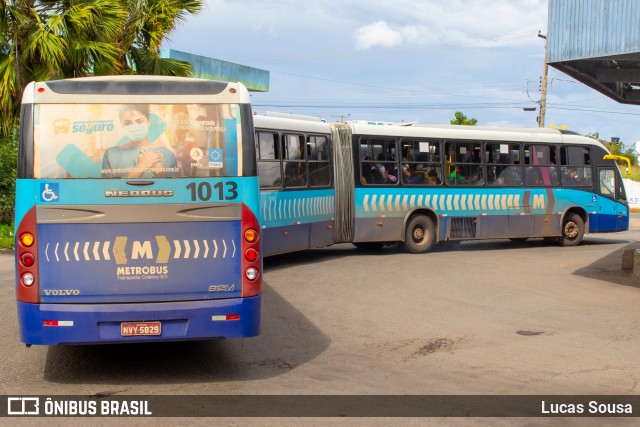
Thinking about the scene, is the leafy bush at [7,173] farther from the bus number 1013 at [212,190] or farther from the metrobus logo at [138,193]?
the bus number 1013 at [212,190]

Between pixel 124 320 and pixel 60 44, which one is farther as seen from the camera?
pixel 60 44

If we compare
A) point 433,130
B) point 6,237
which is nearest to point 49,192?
point 433,130

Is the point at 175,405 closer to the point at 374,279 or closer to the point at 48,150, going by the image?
the point at 48,150

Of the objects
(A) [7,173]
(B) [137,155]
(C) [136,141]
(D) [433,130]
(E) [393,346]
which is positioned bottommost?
(E) [393,346]

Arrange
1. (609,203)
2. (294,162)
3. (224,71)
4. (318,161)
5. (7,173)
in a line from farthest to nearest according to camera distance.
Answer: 1. (224,71)
2. (609,203)
3. (7,173)
4. (318,161)
5. (294,162)

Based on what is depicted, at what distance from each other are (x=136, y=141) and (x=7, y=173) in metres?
17.2

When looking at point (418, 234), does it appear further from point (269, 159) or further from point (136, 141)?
point (136, 141)

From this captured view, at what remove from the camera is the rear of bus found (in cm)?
729

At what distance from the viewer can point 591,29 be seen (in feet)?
57.6

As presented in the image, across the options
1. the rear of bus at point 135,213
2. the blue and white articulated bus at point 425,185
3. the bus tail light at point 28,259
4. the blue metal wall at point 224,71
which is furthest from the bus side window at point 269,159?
the blue metal wall at point 224,71

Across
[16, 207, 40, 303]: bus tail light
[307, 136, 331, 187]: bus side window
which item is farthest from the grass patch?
[16, 207, 40, 303]: bus tail light

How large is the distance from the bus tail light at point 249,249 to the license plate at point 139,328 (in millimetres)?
840

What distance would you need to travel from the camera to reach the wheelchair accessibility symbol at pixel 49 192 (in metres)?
7.29

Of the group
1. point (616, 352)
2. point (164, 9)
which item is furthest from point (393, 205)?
point (616, 352)
